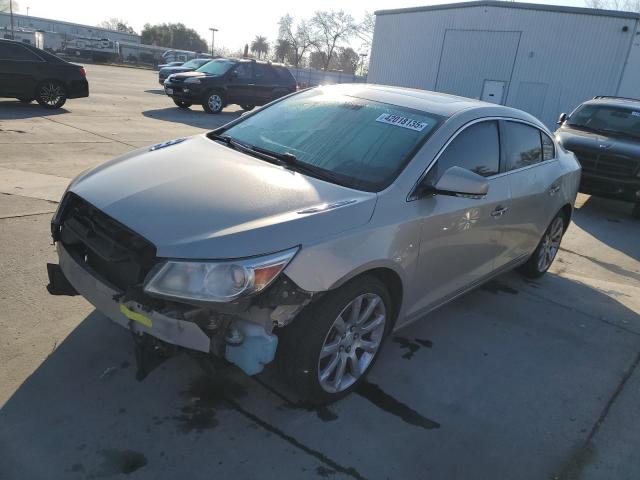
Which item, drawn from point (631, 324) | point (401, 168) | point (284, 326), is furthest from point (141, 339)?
point (631, 324)

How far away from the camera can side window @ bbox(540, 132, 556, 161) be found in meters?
4.71

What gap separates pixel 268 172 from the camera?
3.11 m

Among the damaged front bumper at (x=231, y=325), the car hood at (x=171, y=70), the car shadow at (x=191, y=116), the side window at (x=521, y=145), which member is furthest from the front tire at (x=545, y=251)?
the car hood at (x=171, y=70)

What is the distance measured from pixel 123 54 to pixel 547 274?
62.6 metres

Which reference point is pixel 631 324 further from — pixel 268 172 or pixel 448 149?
pixel 268 172

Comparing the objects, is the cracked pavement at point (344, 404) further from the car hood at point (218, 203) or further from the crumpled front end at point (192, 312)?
the car hood at point (218, 203)

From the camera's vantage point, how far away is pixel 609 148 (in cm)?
851

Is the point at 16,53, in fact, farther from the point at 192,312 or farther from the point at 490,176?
the point at 192,312

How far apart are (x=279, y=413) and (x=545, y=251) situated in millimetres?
3510

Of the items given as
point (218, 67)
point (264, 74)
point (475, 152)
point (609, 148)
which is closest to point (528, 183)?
point (475, 152)

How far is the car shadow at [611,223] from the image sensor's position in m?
7.30

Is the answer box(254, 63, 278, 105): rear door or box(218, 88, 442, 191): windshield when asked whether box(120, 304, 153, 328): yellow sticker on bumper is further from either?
box(254, 63, 278, 105): rear door

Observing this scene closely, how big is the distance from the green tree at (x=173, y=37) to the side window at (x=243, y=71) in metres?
79.7

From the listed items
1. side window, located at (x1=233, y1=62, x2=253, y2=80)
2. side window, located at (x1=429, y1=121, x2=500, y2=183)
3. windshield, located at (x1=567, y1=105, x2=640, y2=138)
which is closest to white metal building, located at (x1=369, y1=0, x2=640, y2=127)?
side window, located at (x1=233, y1=62, x2=253, y2=80)
